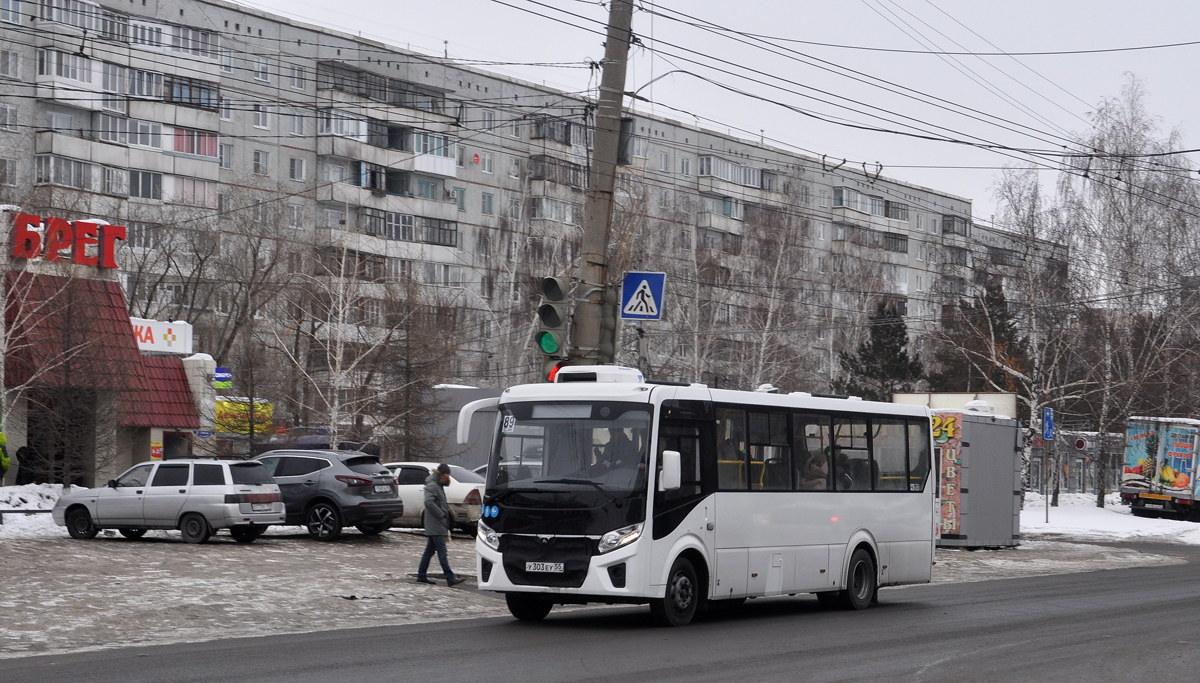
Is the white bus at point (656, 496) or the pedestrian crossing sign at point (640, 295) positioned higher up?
the pedestrian crossing sign at point (640, 295)

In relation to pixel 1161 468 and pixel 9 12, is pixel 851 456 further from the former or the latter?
pixel 9 12

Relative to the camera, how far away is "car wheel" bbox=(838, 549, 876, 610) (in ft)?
56.7

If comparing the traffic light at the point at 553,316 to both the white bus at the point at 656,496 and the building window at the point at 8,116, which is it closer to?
the white bus at the point at 656,496

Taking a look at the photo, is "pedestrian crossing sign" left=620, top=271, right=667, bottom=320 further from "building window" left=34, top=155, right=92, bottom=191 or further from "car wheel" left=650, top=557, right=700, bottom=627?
"building window" left=34, top=155, right=92, bottom=191

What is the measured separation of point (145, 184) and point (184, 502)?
38121mm

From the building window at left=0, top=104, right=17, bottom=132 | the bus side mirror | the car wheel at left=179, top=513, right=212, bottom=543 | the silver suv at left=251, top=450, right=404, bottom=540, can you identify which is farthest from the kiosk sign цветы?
the bus side mirror

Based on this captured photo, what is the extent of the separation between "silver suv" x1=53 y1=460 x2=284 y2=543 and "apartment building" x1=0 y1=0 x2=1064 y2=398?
76.5ft

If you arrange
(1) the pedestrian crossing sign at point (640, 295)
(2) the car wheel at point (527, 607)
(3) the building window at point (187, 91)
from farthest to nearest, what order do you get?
(3) the building window at point (187, 91)
(1) the pedestrian crossing sign at point (640, 295)
(2) the car wheel at point (527, 607)

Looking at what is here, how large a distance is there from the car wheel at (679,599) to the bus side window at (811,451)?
2.39 meters

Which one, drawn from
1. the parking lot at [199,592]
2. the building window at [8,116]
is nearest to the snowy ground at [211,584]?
the parking lot at [199,592]

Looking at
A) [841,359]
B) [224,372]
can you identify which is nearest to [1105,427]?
[841,359]

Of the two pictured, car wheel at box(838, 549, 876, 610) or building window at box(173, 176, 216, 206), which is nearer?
car wheel at box(838, 549, 876, 610)

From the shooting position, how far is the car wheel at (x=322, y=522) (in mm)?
25234

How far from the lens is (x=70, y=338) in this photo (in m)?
32.2
